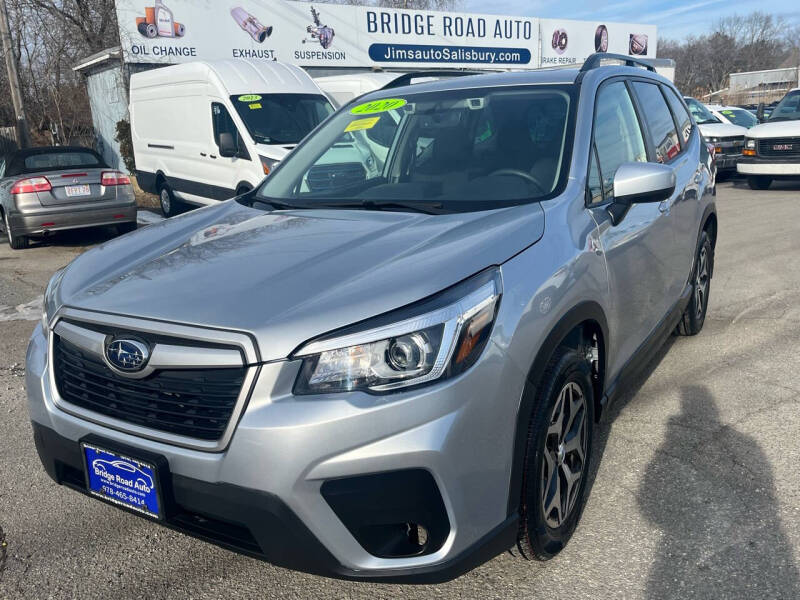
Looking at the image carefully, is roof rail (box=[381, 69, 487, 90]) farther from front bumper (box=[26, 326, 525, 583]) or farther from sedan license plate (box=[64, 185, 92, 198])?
sedan license plate (box=[64, 185, 92, 198])

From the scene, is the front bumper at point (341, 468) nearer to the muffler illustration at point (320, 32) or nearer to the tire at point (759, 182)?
the tire at point (759, 182)

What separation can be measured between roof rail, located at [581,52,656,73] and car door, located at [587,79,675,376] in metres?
0.13

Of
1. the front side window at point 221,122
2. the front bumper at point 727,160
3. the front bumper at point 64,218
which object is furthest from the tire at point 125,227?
the front bumper at point 727,160

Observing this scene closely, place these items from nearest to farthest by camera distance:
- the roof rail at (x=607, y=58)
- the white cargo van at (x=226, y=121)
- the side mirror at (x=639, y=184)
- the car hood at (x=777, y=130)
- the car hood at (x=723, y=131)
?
the side mirror at (x=639, y=184), the roof rail at (x=607, y=58), the white cargo van at (x=226, y=121), the car hood at (x=777, y=130), the car hood at (x=723, y=131)

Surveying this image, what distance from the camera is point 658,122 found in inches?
165

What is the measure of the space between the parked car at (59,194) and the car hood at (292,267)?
7349mm

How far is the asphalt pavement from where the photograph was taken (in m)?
2.56

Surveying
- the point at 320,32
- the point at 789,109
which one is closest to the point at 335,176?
the point at 789,109

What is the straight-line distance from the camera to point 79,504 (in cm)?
320

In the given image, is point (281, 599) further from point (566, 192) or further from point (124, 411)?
point (566, 192)

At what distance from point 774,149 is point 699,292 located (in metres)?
9.75

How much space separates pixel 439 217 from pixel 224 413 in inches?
47.4

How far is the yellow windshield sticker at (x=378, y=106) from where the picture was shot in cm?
388

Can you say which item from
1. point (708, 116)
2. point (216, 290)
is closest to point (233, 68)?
point (216, 290)
